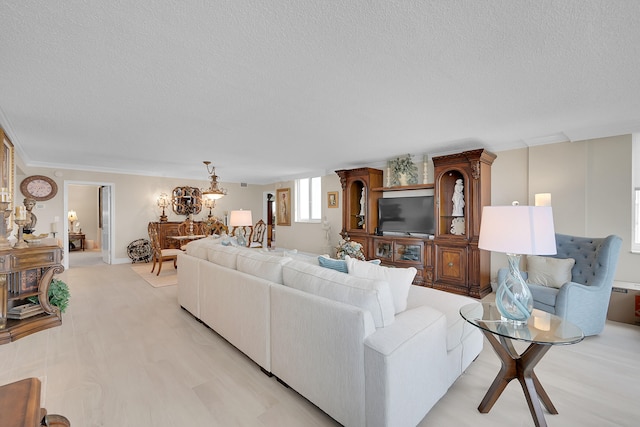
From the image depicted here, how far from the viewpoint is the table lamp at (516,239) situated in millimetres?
1639

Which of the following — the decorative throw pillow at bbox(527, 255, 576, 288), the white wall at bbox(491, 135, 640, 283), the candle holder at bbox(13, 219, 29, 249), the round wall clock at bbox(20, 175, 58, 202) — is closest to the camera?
the candle holder at bbox(13, 219, 29, 249)

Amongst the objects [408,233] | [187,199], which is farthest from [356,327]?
[187,199]

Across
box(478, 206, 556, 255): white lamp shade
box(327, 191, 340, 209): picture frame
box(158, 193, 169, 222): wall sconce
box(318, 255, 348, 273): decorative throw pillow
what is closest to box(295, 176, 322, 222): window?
box(327, 191, 340, 209): picture frame

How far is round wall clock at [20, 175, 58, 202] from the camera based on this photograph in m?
5.73

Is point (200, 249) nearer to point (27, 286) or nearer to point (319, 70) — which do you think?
point (27, 286)

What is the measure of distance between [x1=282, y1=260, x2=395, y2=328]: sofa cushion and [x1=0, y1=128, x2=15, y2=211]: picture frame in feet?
12.1

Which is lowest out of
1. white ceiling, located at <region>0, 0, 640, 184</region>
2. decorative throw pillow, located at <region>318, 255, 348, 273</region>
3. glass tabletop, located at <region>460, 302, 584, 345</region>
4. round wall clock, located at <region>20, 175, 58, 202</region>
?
glass tabletop, located at <region>460, 302, 584, 345</region>

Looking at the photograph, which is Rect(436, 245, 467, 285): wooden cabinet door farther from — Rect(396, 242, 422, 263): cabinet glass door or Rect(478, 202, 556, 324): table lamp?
Rect(478, 202, 556, 324): table lamp

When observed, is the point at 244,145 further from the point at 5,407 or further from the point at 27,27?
the point at 5,407

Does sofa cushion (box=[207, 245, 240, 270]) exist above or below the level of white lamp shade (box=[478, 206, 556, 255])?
below

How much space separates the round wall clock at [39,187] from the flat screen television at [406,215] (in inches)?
270

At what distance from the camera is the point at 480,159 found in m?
4.20

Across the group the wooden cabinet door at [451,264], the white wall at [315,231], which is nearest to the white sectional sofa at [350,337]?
the wooden cabinet door at [451,264]

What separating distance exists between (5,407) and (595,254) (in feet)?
A: 14.9
